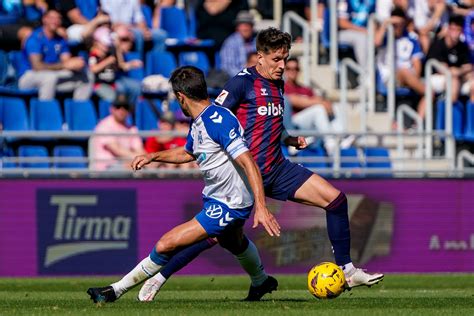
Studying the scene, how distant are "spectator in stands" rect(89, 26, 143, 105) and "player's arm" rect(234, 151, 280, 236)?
969 centimetres

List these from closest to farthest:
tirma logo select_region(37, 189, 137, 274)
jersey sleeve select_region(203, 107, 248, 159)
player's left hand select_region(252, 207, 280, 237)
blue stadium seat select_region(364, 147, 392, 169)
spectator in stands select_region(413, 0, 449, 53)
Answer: player's left hand select_region(252, 207, 280, 237) → jersey sleeve select_region(203, 107, 248, 159) → tirma logo select_region(37, 189, 137, 274) → blue stadium seat select_region(364, 147, 392, 169) → spectator in stands select_region(413, 0, 449, 53)

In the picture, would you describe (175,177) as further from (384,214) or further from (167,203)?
(384,214)

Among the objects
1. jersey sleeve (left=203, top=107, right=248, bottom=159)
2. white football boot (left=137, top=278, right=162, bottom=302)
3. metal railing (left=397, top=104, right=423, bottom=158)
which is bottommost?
metal railing (left=397, top=104, right=423, bottom=158)

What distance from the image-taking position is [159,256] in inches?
391

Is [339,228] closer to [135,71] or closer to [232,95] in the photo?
[232,95]

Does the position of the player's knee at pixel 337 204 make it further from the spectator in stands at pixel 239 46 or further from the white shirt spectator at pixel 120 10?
the white shirt spectator at pixel 120 10

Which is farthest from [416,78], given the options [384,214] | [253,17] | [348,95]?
[384,214]

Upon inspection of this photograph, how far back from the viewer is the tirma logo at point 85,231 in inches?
647

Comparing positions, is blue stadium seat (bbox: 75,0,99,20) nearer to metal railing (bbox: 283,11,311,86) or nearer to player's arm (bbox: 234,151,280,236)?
metal railing (bbox: 283,11,311,86)

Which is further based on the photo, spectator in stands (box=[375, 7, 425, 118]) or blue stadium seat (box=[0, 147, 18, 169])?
spectator in stands (box=[375, 7, 425, 118])

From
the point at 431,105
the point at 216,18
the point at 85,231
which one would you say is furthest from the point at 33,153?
the point at 431,105

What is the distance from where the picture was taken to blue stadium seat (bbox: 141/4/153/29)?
20734 mm

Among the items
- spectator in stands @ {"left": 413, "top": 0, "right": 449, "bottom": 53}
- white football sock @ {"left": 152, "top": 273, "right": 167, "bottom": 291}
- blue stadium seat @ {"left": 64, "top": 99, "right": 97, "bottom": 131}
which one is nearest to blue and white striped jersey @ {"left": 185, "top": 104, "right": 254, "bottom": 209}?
white football sock @ {"left": 152, "top": 273, "right": 167, "bottom": 291}

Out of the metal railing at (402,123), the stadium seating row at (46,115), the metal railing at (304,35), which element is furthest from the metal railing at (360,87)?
the stadium seating row at (46,115)
